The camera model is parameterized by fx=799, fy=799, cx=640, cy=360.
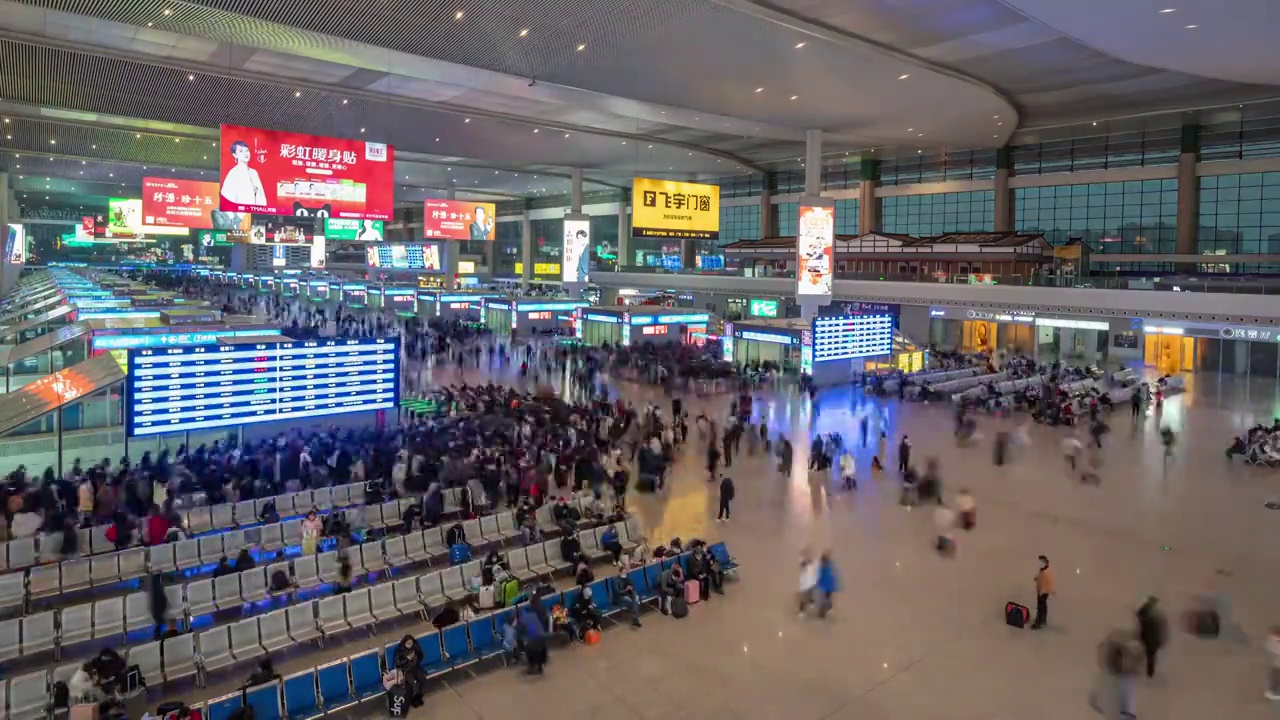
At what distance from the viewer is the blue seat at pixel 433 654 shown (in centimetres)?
751

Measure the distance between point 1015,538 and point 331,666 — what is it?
30.7 feet

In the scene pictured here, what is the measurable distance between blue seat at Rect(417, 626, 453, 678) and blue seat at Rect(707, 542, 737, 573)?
11.5 ft

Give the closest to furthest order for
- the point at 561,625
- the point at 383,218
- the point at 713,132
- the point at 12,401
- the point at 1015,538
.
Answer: the point at 561,625 < the point at 1015,538 < the point at 12,401 < the point at 383,218 < the point at 713,132

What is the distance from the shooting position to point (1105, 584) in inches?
389

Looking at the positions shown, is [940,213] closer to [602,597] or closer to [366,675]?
[602,597]

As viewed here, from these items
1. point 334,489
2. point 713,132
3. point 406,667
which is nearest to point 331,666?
point 406,667

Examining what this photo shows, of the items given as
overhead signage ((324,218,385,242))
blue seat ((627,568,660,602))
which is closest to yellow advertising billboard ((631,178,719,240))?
overhead signage ((324,218,385,242))

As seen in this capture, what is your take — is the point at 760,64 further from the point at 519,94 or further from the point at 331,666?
the point at 331,666

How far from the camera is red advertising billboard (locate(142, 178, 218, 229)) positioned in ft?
83.5

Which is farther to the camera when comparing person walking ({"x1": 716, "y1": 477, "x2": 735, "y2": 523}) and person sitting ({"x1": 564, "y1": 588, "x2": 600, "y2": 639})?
person walking ({"x1": 716, "y1": 477, "x2": 735, "y2": 523})

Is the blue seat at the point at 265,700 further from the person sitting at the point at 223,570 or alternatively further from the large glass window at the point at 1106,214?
the large glass window at the point at 1106,214

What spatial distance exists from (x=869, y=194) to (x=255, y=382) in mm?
38217

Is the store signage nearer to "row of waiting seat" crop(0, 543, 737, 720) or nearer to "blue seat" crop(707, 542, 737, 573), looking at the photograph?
"blue seat" crop(707, 542, 737, 573)

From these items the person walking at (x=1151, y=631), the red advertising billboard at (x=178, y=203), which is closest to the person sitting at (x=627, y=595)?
the person walking at (x=1151, y=631)
